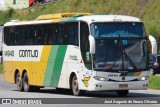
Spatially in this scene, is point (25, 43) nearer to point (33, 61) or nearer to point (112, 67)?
point (33, 61)

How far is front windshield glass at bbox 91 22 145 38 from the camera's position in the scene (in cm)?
2606

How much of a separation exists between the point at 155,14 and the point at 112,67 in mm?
38780

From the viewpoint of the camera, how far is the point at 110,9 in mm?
72062

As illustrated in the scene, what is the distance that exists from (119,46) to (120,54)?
31 cm

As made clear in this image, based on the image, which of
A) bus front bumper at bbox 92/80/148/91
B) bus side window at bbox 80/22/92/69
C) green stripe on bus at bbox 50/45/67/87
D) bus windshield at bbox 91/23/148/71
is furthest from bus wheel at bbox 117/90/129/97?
green stripe on bus at bbox 50/45/67/87

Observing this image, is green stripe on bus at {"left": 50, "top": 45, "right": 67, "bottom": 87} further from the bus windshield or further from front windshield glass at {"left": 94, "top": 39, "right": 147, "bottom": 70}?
front windshield glass at {"left": 94, "top": 39, "right": 147, "bottom": 70}

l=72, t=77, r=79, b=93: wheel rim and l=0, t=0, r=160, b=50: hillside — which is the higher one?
l=0, t=0, r=160, b=50: hillside

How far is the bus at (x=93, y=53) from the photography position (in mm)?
25703

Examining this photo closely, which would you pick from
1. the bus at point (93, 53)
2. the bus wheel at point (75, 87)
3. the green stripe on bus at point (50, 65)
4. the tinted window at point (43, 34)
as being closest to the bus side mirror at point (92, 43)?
the bus at point (93, 53)

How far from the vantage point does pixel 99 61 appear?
2572cm

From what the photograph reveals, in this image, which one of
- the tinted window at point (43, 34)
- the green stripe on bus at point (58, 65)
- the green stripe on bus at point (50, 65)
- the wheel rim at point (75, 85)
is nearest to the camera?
the wheel rim at point (75, 85)

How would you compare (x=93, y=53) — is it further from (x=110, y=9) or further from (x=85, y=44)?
(x=110, y=9)

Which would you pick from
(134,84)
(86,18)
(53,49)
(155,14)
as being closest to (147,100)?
(134,84)

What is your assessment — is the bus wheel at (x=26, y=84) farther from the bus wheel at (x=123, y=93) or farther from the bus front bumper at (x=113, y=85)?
the bus front bumper at (x=113, y=85)
